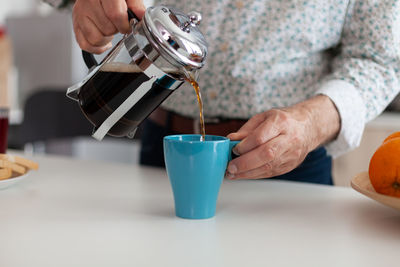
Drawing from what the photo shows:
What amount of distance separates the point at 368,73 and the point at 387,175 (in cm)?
34

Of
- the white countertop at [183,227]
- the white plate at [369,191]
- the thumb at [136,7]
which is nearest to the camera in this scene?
the white countertop at [183,227]

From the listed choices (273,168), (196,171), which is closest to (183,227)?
(196,171)

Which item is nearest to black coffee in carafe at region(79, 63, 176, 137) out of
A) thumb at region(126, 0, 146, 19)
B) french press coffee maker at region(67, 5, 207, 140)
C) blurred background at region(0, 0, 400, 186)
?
french press coffee maker at region(67, 5, 207, 140)

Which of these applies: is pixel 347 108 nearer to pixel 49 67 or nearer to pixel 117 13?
pixel 117 13

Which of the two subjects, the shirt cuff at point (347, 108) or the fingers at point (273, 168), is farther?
the shirt cuff at point (347, 108)

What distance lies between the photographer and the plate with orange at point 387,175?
0.64 m

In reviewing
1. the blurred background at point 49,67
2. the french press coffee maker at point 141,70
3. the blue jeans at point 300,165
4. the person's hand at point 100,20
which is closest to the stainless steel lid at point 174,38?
the french press coffee maker at point 141,70

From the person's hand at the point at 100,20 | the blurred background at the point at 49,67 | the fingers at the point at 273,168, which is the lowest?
the blurred background at the point at 49,67

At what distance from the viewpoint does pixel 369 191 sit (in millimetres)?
659

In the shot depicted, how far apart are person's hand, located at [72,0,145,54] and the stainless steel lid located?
10 centimetres

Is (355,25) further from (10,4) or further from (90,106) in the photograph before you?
(10,4)

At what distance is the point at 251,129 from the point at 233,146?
6 cm

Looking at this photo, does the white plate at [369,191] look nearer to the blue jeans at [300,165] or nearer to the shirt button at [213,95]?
the blue jeans at [300,165]

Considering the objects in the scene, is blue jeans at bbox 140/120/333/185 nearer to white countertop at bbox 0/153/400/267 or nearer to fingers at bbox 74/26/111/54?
white countertop at bbox 0/153/400/267
